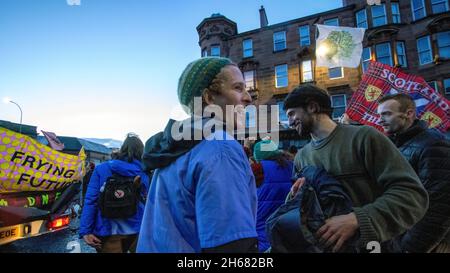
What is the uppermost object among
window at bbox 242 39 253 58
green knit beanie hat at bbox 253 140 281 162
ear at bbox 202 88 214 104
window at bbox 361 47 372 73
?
window at bbox 242 39 253 58

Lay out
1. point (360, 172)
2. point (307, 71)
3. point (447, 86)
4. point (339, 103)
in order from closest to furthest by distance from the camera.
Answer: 1. point (360, 172)
2. point (447, 86)
3. point (339, 103)
4. point (307, 71)

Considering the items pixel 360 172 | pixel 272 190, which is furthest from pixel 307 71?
pixel 360 172

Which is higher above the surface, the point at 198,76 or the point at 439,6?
the point at 439,6

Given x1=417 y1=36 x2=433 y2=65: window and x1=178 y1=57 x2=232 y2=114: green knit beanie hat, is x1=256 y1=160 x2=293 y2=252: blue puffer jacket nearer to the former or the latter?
x1=178 y1=57 x2=232 y2=114: green knit beanie hat

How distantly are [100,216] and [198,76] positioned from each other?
2551 mm

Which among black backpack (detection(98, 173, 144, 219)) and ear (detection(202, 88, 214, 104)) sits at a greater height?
ear (detection(202, 88, 214, 104))

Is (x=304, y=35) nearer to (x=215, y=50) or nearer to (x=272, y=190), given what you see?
(x=215, y=50)

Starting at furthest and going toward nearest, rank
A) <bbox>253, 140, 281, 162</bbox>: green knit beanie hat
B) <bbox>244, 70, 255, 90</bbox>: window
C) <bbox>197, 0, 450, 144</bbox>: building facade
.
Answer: <bbox>244, 70, 255, 90</bbox>: window, <bbox>197, 0, 450, 144</bbox>: building facade, <bbox>253, 140, 281, 162</bbox>: green knit beanie hat

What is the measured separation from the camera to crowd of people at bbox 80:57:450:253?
890 mm

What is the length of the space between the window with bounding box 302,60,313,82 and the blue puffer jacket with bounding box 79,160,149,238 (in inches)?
695

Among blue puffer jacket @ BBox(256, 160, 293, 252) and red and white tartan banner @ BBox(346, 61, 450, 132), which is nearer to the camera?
blue puffer jacket @ BBox(256, 160, 293, 252)

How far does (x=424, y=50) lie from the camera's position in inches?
652

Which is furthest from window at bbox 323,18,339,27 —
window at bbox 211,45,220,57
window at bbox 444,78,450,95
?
window at bbox 211,45,220,57

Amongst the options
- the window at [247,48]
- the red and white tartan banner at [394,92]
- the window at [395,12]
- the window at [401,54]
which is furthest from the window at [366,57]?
the red and white tartan banner at [394,92]
